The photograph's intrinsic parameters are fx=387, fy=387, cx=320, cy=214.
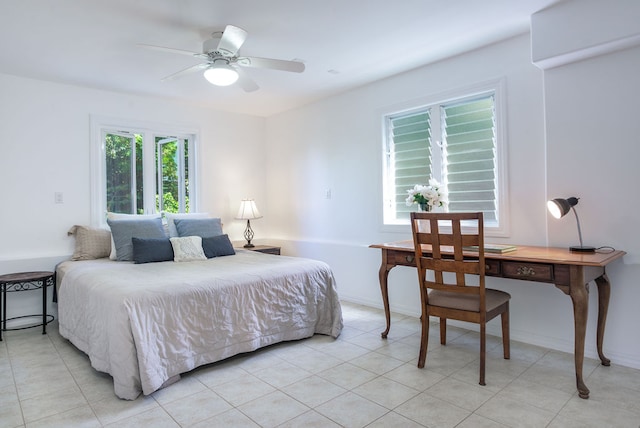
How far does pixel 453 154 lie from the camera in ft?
11.2

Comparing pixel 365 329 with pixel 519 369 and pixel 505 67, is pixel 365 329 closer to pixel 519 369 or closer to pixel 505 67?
pixel 519 369

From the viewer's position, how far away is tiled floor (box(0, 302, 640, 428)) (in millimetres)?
1901

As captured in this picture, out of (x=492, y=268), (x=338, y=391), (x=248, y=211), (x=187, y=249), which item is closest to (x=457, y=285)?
(x=492, y=268)

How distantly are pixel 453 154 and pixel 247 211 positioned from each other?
2569 millimetres

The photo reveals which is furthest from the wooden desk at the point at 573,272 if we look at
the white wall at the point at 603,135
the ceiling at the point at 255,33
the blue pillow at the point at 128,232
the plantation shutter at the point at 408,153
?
the blue pillow at the point at 128,232

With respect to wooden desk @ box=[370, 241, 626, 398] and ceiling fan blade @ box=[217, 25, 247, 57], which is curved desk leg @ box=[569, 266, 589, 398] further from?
ceiling fan blade @ box=[217, 25, 247, 57]

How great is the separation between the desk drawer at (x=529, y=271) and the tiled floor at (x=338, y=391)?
1.99 feet

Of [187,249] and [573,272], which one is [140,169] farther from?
[573,272]

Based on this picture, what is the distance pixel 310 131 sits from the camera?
4711 mm

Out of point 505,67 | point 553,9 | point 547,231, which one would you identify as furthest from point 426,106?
point 547,231

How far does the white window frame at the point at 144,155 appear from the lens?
3963 millimetres

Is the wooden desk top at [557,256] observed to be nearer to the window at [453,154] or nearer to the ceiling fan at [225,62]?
the window at [453,154]

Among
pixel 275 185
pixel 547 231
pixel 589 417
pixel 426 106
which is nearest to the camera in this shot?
pixel 589 417

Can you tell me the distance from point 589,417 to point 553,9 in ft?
8.00
